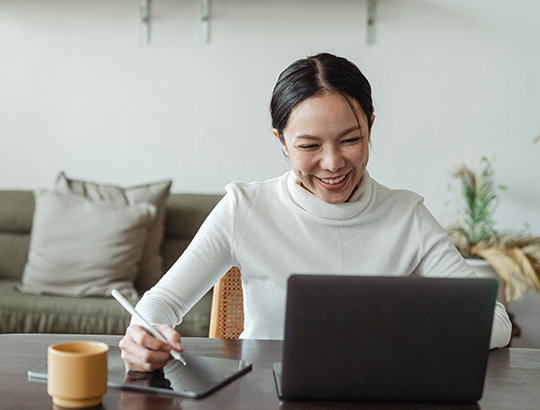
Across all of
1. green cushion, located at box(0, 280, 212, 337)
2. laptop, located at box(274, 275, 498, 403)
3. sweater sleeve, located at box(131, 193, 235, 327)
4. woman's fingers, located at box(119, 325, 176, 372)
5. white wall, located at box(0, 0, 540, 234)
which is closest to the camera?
laptop, located at box(274, 275, 498, 403)

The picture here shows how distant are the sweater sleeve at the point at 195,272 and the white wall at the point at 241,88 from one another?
1647mm

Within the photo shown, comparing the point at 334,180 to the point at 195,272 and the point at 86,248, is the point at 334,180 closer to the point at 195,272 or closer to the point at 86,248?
the point at 195,272

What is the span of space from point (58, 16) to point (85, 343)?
8.44ft

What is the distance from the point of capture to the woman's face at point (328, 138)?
1084mm

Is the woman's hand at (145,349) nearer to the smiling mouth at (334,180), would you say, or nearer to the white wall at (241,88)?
the smiling mouth at (334,180)

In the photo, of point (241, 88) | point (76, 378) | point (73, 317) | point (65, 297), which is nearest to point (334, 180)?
point (76, 378)

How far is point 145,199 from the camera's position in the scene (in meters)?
2.48

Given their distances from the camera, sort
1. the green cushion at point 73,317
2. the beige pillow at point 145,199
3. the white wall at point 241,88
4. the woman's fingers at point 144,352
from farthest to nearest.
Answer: the white wall at point 241,88 < the beige pillow at point 145,199 < the green cushion at point 73,317 < the woman's fingers at point 144,352

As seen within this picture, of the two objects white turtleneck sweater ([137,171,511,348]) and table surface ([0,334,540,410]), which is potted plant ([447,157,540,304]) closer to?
white turtleneck sweater ([137,171,511,348])

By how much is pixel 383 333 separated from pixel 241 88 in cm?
231

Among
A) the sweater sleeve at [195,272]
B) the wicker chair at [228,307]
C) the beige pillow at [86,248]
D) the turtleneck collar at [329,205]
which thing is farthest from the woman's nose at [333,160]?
the beige pillow at [86,248]

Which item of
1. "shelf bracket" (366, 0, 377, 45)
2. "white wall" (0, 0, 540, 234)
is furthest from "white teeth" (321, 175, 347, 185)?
"shelf bracket" (366, 0, 377, 45)

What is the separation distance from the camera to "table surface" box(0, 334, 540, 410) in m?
0.68

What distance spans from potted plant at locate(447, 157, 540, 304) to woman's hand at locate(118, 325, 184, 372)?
1822 mm
